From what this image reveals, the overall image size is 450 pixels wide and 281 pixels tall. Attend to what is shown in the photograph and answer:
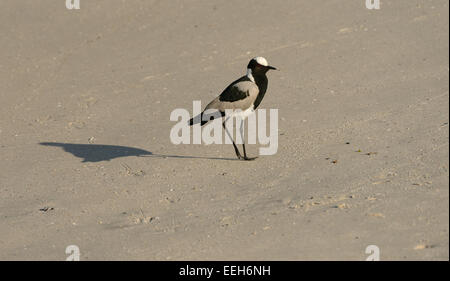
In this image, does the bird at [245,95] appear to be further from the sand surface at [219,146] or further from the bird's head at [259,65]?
the sand surface at [219,146]

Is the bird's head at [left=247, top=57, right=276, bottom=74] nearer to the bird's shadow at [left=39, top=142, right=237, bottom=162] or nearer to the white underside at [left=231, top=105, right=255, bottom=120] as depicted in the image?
the white underside at [left=231, top=105, right=255, bottom=120]

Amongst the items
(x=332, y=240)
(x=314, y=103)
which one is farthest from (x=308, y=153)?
(x=332, y=240)

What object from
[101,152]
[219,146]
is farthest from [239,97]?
[101,152]

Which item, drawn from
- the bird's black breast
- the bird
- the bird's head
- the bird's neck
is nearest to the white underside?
the bird

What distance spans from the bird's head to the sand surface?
955mm

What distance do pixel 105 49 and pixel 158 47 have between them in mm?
1090

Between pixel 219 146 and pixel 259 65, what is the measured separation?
123 cm

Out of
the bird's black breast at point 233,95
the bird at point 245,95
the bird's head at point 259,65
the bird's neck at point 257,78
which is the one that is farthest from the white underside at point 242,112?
the bird's head at point 259,65

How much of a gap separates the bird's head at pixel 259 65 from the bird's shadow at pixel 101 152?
1203mm

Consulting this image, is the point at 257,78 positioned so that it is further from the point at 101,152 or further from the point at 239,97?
the point at 101,152

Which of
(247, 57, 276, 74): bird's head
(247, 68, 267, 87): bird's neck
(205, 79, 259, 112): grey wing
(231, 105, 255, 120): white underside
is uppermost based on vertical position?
(247, 57, 276, 74): bird's head

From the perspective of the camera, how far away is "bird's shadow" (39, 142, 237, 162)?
9.09 meters

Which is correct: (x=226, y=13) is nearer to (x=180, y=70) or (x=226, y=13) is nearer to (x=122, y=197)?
(x=180, y=70)

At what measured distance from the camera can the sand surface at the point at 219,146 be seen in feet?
20.6
